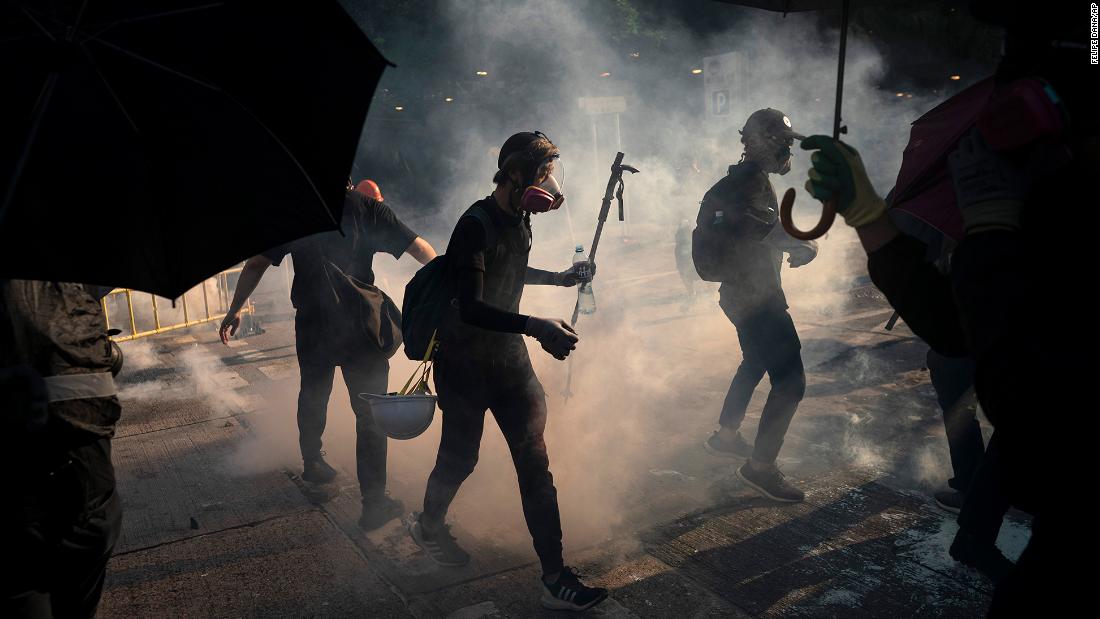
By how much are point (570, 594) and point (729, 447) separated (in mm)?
1937

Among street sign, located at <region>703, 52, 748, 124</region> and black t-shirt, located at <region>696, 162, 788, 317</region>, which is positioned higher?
street sign, located at <region>703, 52, 748, 124</region>

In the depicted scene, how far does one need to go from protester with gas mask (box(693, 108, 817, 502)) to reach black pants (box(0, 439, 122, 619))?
312cm

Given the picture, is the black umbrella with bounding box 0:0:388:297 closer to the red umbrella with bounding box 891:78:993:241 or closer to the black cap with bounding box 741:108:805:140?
the red umbrella with bounding box 891:78:993:241

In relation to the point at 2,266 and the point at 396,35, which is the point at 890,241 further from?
the point at 396,35

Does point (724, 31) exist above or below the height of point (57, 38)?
above

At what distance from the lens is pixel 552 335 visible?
283 centimetres

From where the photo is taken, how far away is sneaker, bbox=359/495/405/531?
3.94 metres

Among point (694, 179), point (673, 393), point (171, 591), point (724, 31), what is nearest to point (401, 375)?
point (673, 393)

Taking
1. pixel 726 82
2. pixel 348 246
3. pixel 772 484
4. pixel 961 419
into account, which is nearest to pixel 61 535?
pixel 348 246

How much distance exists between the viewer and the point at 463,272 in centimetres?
302

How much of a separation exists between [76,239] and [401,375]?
458 cm

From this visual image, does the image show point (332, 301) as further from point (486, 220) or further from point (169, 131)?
point (169, 131)

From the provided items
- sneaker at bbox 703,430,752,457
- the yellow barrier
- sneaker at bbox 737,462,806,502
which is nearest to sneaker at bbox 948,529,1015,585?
sneaker at bbox 737,462,806,502

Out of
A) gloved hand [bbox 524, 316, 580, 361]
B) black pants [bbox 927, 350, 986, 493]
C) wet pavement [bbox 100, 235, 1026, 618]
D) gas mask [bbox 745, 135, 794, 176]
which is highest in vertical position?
gas mask [bbox 745, 135, 794, 176]
